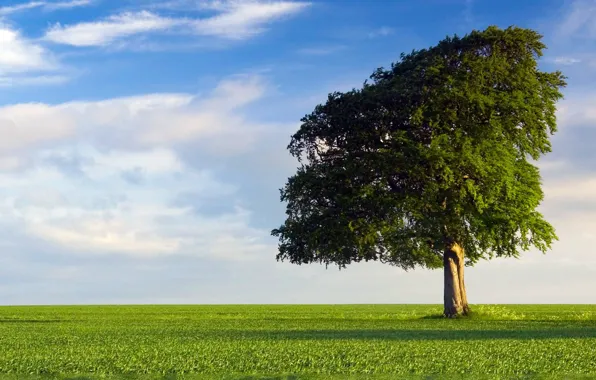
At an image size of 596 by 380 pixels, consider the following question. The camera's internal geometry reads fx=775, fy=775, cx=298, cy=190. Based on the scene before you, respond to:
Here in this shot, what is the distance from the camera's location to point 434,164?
46.0 metres

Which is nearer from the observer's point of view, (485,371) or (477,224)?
(485,371)

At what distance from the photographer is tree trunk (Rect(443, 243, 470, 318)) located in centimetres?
5019

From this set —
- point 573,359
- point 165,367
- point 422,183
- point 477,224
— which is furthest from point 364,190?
point 165,367

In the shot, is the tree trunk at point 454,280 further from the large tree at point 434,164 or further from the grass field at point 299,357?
the grass field at point 299,357

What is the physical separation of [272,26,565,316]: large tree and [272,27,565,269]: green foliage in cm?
7

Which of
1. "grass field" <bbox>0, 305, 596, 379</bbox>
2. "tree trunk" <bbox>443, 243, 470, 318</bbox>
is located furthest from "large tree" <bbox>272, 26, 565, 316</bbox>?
"grass field" <bbox>0, 305, 596, 379</bbox>

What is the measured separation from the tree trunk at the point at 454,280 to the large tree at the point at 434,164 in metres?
0.07

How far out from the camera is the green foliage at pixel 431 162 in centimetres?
4700

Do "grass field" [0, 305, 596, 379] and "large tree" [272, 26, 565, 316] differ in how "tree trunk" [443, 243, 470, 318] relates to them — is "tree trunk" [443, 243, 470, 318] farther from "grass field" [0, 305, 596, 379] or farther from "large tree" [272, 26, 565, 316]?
"grass field" [0, 305, 596, 379]

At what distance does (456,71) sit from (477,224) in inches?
389

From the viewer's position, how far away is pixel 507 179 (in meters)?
47.2

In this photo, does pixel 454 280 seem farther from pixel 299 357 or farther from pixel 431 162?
pixel 299 357

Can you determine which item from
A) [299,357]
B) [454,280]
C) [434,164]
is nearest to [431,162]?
[434,164]

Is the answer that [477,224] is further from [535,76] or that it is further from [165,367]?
[165,367]
